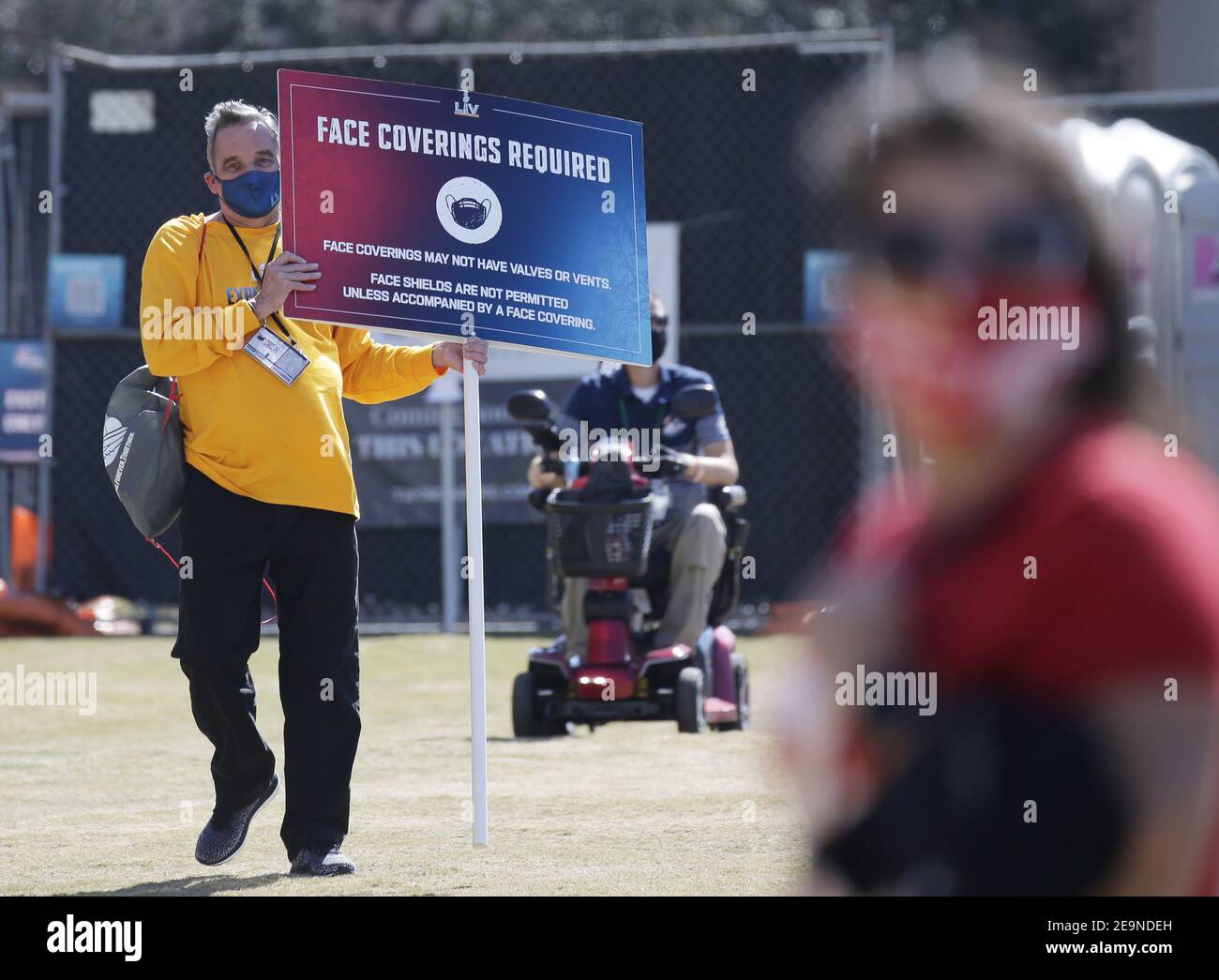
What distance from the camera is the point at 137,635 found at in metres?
13.0

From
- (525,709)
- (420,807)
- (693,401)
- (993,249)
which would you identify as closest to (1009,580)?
(993,249)

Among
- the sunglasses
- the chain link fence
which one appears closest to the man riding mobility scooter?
the chain link fence

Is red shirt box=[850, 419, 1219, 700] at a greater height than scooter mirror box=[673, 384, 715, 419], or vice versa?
scooter mirror box=[673, 384, 715, 419]

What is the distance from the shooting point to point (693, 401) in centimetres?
775

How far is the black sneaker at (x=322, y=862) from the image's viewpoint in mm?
5137

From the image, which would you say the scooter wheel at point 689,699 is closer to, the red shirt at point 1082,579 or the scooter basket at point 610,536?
the scooter basket at point 610,536

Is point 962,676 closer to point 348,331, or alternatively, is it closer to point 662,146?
point 348,331

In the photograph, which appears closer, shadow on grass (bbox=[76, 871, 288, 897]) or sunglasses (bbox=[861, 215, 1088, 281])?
sunglasses (bbox=[861, 215, 1088, 281])

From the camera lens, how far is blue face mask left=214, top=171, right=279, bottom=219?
5.34 meters

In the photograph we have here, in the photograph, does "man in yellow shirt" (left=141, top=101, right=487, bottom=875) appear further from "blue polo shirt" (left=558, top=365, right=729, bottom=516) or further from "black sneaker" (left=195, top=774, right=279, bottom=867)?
"blue polo shirt" (left=558, top=365, right=729, bottom=516)

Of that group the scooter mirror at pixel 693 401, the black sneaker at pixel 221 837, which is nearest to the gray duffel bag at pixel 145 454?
the black sneaker at pixel 221 837

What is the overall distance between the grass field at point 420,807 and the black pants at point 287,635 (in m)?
0.26

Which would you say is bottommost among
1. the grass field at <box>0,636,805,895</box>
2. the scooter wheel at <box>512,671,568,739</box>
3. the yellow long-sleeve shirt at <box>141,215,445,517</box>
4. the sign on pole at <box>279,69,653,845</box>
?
the grass field at <box>0,636,805,895</box>
